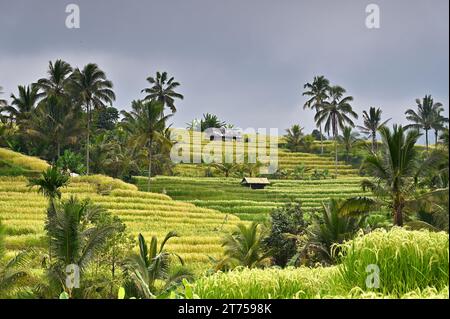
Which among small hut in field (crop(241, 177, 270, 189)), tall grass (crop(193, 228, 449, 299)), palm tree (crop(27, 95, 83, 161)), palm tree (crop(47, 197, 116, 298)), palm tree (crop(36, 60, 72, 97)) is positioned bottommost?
palm tree (crop(47, 197, 116, 298))

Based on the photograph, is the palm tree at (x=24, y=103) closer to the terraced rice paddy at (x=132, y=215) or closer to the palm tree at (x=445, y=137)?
the terraced rice paddy at (x=132, y=215)

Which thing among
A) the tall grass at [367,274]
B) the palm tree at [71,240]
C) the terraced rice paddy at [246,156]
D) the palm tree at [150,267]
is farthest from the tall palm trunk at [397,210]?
the terraced rice paddy at [246,156]

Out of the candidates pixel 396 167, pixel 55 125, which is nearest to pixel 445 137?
pixel 396 167

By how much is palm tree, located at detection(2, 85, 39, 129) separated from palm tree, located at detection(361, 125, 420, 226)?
2510cm

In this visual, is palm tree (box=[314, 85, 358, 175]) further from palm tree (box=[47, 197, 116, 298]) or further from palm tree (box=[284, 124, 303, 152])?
palm tree (box=[47, 197, 116, 298])

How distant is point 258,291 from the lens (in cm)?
362

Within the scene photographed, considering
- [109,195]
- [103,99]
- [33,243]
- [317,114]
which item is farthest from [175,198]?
[317,114]

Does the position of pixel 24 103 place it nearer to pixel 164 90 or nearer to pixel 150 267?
pixel 164 90

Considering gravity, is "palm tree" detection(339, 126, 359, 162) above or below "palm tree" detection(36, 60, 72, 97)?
below

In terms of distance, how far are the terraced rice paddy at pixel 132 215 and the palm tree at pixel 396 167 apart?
6421mm

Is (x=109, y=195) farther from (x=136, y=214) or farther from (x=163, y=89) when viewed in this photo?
(x=163, y=89)

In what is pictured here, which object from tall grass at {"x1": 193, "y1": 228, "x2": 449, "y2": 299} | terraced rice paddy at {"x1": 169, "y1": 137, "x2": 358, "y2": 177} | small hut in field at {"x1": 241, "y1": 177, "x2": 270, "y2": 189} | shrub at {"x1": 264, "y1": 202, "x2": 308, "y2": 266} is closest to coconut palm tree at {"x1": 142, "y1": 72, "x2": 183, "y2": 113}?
terraced rice paddy at {"x1": 169, "y1": 137, "x2": 358, "y2": 177}

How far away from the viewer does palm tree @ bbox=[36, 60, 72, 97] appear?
103 feet
